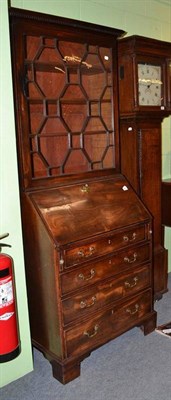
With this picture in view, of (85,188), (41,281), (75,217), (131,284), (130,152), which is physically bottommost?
(131,284)

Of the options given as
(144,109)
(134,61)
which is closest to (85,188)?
(144,109)

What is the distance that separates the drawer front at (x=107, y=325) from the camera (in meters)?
2.09

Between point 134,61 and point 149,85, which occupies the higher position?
point 134,61

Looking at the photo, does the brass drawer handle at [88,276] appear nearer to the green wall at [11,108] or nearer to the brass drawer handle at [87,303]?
the brass drawer handle at [87,303]

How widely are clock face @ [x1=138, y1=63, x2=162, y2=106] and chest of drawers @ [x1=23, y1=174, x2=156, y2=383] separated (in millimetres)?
730

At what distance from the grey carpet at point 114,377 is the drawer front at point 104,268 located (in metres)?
0.56

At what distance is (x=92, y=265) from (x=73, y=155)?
1.01 m

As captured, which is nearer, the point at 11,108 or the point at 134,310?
the point at 11,108

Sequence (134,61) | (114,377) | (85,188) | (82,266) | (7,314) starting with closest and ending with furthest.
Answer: (7,314) → (82,266) → (114,377) → (85,188) → (134,61)

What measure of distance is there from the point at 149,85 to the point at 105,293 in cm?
155

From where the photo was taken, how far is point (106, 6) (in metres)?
2.81

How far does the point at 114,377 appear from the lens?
7.10ft

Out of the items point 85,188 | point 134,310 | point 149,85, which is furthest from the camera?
point 149,85

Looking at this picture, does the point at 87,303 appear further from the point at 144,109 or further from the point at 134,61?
the point at 134,61
